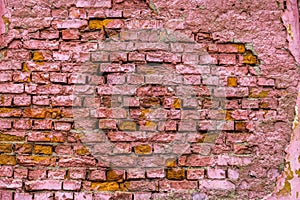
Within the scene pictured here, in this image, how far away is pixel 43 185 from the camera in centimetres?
204

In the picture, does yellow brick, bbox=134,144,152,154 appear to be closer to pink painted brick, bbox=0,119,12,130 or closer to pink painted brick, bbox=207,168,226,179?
pink painted brick, bbox=207,168,226,179

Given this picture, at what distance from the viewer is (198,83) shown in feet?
7.00

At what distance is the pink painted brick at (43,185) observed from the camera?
2.03 m

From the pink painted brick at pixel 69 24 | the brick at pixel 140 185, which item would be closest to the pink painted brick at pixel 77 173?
the brick at pixel 140 185

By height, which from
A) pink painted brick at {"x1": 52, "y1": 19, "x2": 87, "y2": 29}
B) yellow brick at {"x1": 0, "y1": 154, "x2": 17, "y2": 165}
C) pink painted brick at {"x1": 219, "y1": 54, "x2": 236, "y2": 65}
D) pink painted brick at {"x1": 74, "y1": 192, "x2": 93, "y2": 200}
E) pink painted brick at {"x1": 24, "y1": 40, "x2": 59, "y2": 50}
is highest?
pink painted brick at {"x1": 52, "y1": 19, "x2": 87, "y2": 29}

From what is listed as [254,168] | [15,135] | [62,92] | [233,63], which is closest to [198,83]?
[233,63]

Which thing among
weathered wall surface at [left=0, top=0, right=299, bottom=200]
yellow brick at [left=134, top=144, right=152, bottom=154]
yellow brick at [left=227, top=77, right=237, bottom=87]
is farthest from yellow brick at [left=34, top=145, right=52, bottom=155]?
yellow brick at [left=227, top=77, right=237, bottom=87]

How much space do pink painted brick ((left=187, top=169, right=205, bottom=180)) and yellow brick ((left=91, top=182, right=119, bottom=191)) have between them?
0.40 m

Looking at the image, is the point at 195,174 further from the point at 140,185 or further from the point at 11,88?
the point at 11,88

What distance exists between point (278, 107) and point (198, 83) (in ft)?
1.55

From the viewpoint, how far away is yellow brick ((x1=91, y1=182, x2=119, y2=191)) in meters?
2.05

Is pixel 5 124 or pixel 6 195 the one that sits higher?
pixel 5 124

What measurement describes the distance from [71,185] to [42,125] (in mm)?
365

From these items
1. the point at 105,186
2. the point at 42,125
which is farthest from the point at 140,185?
the point at 42,125
